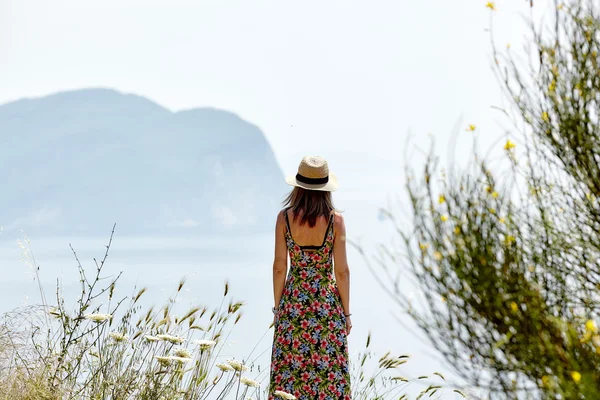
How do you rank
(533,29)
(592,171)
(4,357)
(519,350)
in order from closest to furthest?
1. (519,350)
2. (592,171)
3. (533,29)
4. (4,357)

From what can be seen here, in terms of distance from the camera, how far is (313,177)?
4.53 m

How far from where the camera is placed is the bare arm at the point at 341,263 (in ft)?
14.5

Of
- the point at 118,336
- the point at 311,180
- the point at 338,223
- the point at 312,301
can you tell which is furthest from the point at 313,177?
the point at 118,336

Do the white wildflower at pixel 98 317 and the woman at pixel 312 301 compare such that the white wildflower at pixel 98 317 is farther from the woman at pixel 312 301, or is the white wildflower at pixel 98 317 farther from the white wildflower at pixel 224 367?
the woman at pixel 312 301

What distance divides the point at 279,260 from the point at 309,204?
399mm

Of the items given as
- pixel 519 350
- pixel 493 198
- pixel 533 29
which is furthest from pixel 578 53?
pixel 519 350

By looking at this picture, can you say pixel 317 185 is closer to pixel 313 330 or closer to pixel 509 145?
pixel 313 330

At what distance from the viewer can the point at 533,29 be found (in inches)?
122

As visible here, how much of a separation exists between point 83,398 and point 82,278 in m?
0.70

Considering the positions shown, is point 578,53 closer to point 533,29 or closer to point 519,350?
point 533,29

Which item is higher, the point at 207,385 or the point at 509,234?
the point at 509,234

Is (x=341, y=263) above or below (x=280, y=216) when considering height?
below

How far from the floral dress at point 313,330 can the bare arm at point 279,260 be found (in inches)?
2.2

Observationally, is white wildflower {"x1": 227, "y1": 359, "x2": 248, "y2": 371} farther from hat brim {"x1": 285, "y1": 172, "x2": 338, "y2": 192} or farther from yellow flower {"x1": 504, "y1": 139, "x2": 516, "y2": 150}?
yellow flower {"x1": 504, "y1": 139, "x2": 516, "y2": 150}
